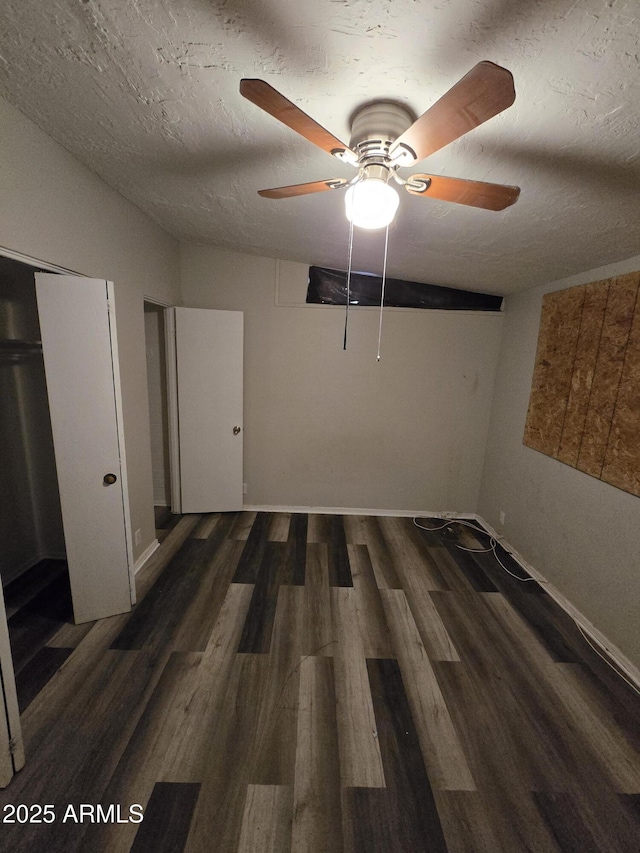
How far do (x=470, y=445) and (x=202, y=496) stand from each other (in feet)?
9.62

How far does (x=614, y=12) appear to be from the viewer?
2.30 ft

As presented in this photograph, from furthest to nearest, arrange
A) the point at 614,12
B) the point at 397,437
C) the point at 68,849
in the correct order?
1. the point at 397,437
2. the point at 68,849
3. the point at 614,12

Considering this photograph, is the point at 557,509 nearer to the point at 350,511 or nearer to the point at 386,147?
the point at 350,511

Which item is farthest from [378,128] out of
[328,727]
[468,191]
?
[328,727]

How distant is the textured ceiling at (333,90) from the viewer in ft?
2.63

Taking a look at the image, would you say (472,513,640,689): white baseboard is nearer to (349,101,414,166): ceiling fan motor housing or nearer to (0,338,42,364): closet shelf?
(349,101,414,166): ceiling fan motor housing

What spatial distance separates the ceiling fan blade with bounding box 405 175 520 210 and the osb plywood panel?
1464 mm

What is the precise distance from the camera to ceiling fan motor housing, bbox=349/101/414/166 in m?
1.08

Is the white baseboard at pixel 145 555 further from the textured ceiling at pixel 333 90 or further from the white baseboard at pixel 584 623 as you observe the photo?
the white baseboard at pixel 584 623

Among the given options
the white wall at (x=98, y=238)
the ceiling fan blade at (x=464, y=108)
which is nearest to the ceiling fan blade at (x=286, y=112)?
the ceiling fan blade at (x=464, y=108)

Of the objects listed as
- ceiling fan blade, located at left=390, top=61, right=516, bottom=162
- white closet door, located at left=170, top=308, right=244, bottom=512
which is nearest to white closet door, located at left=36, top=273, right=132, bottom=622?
white closet door, located at left=170, top=308, right=244, bottom=512

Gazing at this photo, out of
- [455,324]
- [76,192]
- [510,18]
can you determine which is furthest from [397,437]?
[76,192]

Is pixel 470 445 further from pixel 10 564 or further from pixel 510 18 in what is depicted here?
pixel 10 564

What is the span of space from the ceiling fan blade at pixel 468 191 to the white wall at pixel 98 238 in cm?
166
